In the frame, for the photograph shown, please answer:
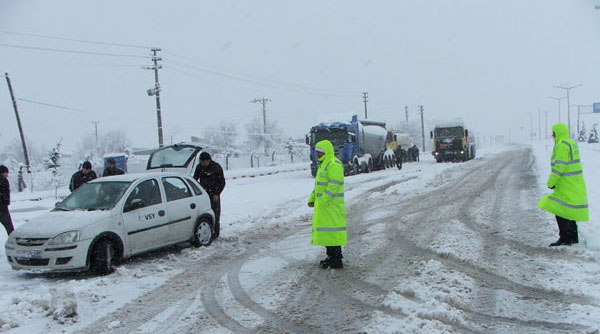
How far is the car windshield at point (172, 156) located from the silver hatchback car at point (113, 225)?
8.48 metres

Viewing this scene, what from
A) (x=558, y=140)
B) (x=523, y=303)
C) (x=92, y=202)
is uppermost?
(x=558, y=140)

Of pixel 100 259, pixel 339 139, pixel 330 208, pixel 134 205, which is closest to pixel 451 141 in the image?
pixel 339 139

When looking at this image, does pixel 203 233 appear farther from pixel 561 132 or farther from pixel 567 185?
pixel 561 132

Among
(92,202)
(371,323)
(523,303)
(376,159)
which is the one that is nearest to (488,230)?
(523,303)

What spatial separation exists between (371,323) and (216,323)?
1481mm

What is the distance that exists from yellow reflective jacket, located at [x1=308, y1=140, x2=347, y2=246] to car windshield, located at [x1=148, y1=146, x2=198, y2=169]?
1117cm

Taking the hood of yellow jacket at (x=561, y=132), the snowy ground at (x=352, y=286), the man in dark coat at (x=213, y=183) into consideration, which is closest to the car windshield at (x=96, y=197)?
the snowy ground at (x=352, y=286)

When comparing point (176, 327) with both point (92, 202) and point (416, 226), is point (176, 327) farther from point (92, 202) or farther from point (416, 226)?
point (416, 226)

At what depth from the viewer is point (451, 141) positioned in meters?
→ 37.9

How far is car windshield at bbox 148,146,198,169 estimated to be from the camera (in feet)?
57.0

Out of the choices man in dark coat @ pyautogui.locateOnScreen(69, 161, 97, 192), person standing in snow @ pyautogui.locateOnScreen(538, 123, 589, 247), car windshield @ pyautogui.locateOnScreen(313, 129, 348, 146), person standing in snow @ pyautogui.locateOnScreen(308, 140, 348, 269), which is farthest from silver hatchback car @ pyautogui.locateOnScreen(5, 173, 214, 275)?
car windshield @ pyautogui.locateOnScreen(313, 129, 348, 146)

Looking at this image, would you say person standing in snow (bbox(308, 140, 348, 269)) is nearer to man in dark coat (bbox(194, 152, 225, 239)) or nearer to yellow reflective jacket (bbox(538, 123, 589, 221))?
yellow reflective jacket (bbox(538, 123, 589, 221))

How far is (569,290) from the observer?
5473 millimetres

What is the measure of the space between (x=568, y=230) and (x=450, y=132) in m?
31.9
